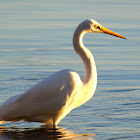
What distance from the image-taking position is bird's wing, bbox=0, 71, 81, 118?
31.4ft

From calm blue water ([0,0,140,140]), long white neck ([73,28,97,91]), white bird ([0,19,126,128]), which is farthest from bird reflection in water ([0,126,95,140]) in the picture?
long white neck ([73,28,97,91])

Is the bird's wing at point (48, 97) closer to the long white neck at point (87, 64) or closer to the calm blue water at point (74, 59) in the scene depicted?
the long white neck at point (87, 64)

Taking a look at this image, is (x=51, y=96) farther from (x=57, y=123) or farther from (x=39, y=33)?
(x=39, y=33)

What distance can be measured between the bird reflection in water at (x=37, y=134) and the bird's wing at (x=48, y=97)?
0.96 feet

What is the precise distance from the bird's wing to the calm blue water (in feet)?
1.25

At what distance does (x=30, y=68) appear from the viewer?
45.7 ft

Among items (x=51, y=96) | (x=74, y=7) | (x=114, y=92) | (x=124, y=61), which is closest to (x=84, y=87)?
(x=51, y=96)

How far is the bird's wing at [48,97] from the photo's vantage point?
31.4 feet

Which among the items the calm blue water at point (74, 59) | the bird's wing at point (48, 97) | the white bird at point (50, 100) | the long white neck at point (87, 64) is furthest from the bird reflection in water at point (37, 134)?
the long white neck at point (87, 64)

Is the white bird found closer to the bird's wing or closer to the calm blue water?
the bird's wing

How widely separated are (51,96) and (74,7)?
13163mm

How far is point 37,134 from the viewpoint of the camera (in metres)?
Result: 9.69

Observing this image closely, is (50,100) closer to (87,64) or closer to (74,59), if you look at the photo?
(87,64)

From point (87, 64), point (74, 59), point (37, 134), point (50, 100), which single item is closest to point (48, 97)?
point (50, 100)
